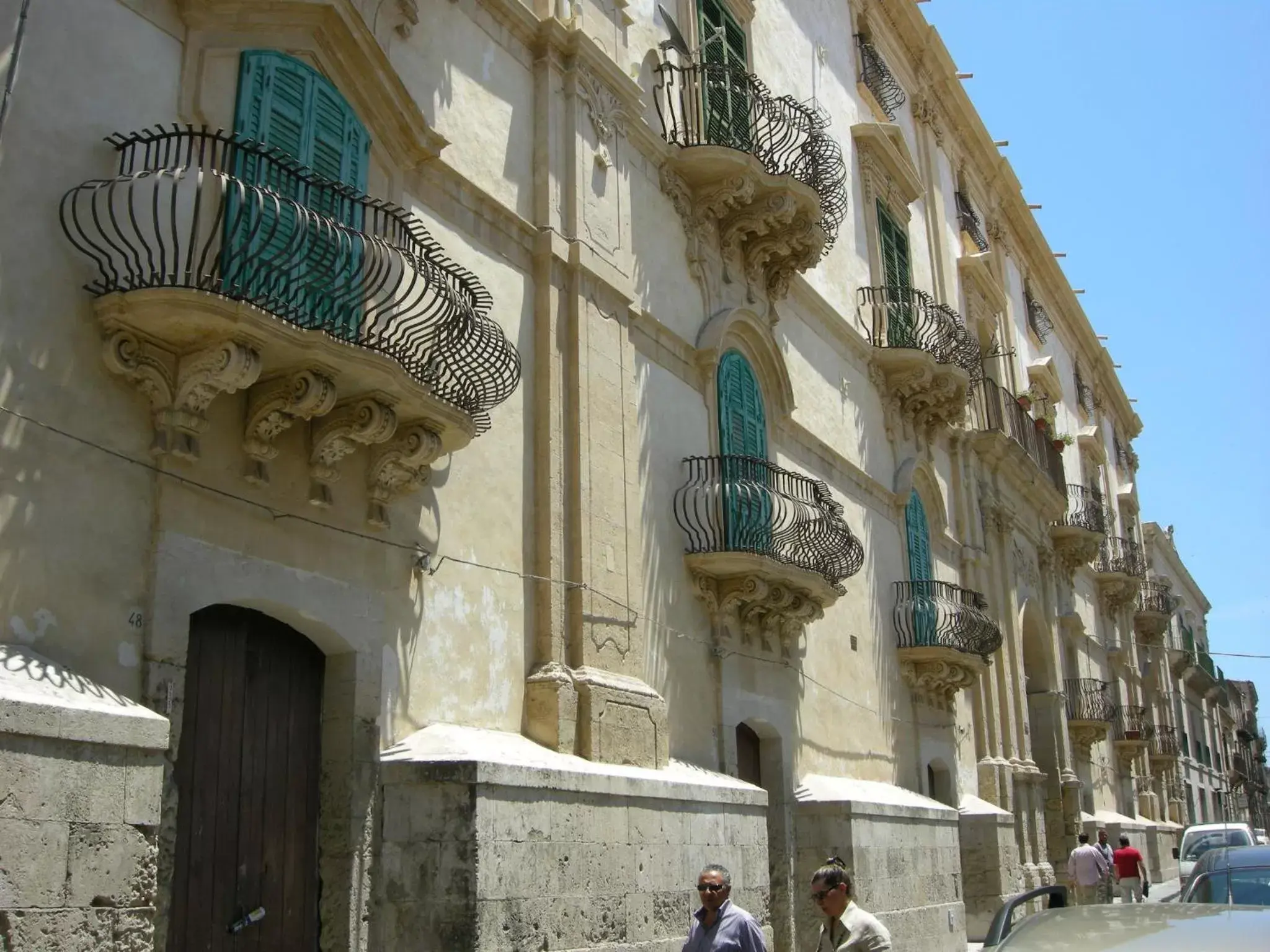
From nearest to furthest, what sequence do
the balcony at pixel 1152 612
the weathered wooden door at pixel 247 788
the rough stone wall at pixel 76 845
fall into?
the rough stone wall at pixel 76 845 < the weathered wooden door at pixel 247 788 < the balcony at pixel 1152 612

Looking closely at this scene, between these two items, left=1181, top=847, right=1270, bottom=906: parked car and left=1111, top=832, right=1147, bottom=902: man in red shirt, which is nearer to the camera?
left=1181, top=847, right=1270, bottom=906: parked car

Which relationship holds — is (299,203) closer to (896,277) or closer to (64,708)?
(64,708)

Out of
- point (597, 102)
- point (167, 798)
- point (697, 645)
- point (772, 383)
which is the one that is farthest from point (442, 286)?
point (772, 383)

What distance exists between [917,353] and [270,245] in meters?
11.7

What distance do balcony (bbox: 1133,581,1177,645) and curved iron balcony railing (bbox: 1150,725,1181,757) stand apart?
8.67ft

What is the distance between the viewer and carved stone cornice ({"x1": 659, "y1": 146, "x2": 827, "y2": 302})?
41.0 ft

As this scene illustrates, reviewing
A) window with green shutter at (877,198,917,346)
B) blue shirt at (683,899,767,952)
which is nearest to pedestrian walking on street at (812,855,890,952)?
blue shirt at (683,899,767,952)

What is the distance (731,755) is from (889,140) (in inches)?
393

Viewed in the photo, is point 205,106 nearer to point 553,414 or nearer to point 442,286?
point 442,286

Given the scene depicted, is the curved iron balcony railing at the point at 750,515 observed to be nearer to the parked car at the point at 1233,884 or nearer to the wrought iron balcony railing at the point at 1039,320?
the parked car at the point at 1233,884

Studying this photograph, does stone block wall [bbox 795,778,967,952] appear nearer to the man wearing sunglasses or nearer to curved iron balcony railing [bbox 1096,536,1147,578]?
the man wearing sunglasses

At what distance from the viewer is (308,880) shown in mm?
7320

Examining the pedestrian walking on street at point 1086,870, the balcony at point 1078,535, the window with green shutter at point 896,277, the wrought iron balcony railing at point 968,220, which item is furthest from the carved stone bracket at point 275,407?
the balcony at point 1078,535

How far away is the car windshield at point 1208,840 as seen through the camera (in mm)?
18938
